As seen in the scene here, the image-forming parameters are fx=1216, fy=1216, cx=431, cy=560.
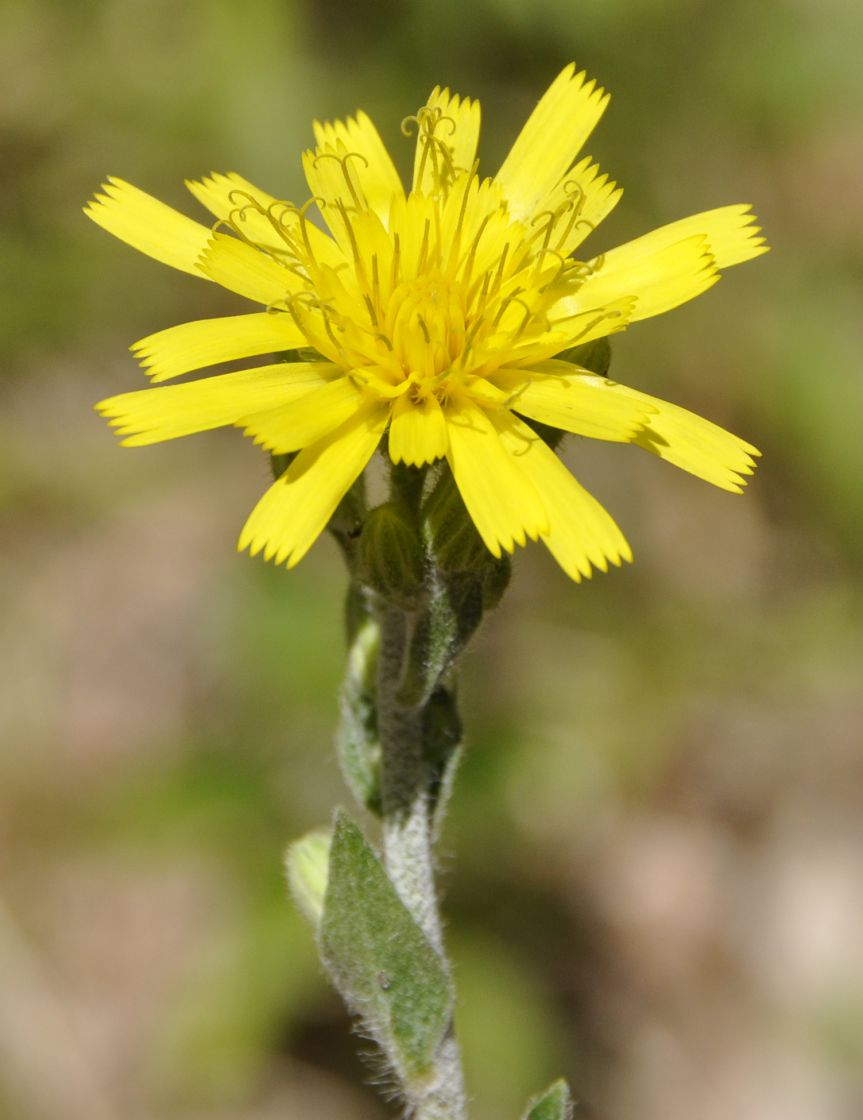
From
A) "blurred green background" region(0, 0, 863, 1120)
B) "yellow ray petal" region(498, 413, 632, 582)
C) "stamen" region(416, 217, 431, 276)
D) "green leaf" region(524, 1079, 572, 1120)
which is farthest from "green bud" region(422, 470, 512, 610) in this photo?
"blurred green background" region(0, 0, 863, 1120)

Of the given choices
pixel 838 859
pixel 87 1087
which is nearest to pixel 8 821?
pixel 87 1087

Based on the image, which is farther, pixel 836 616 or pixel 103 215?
pixel 836 616

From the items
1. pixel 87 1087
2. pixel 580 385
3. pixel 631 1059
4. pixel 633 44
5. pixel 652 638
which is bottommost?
pixel 87 1087

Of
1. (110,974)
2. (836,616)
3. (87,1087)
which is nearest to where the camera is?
(87,1087)

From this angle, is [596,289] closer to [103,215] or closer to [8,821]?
[103,215]

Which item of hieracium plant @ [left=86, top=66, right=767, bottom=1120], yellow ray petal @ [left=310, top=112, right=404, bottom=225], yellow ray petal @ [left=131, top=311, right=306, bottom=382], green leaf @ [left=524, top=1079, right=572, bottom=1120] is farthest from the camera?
yellow ray petal @ [left=310, top=112, right=404, bottom=225]

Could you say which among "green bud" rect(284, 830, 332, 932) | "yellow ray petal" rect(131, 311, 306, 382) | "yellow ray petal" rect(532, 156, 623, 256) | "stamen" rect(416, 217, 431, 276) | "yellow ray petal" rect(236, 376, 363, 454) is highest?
"yellow ray petal" rect(532, 156, 623, 256)

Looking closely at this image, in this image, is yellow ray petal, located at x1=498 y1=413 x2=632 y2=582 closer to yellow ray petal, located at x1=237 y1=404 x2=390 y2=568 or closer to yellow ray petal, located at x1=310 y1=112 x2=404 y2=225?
yellow ray petal, located at x1=237 y1=404 x2=390 y2=568
